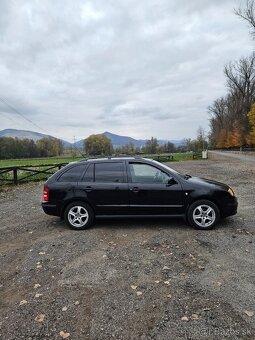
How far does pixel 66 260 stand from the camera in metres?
5.21

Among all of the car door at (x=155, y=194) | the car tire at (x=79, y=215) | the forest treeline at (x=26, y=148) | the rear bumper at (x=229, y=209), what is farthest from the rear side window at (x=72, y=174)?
the forest treeline at (x=26, y=148)

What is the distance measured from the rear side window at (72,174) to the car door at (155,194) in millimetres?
1191

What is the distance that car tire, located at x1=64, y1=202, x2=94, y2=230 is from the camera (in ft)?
22.7

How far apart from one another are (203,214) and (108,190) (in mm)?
2180

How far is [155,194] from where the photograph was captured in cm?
673

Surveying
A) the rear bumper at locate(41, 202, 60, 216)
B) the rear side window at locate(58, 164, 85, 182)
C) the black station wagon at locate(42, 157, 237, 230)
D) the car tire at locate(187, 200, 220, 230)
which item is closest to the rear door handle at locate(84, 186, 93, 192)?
the black station wagon at locate(42, 157, 237, 230)

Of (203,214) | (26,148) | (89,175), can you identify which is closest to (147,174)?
(89,175)

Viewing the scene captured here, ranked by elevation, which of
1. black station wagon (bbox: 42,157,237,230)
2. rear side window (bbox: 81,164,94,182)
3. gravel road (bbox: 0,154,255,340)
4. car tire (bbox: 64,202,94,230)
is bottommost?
gravel road (bbox: 0,154,255,340)

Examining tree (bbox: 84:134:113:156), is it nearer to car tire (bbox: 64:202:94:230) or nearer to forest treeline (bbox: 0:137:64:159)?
forest treeline (bbox: 0:137:64:159)

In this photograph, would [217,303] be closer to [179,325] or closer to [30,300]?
[179,325]

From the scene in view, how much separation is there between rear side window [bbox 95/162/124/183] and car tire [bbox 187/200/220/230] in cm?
173

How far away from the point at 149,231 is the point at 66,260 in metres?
2.13

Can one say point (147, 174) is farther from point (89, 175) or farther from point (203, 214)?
point (203, 214)

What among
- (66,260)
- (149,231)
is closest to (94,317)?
(66,260)
